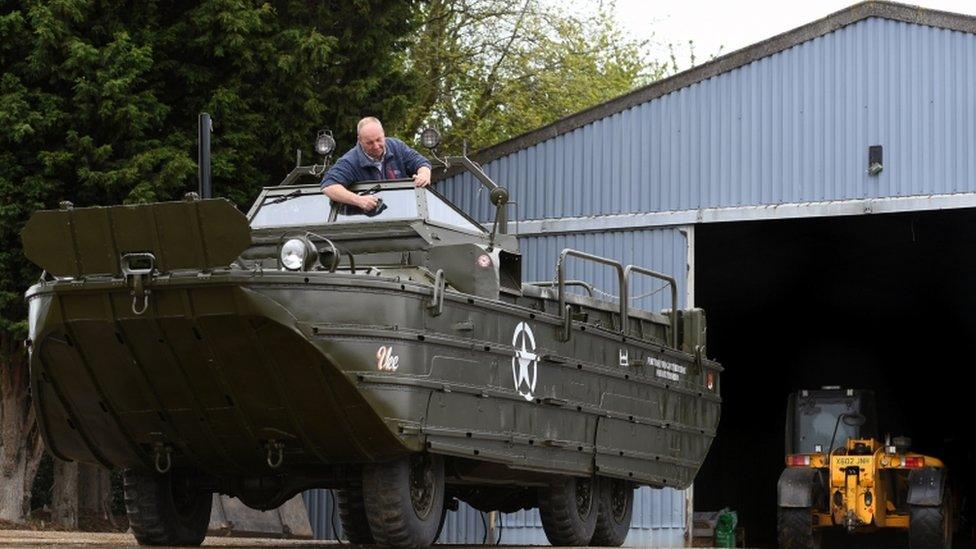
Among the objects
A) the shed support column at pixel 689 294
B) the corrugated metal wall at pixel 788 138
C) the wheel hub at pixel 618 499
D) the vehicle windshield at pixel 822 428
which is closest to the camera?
the wheel hub at pixel 618 499

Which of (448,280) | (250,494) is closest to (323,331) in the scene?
(448,280)

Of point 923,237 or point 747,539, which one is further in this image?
point 747,539

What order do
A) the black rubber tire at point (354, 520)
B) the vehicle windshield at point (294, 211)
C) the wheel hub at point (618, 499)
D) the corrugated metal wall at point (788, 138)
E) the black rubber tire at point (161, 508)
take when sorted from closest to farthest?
1. the black rubber tire at point (161, 508)
2. the vehicle windshield at point (294, 211)
3. the black rubber tire at point (354, 520)
4. the wheel hub at point (618, 499)
5. the corrugated metal wall at point (788, 138)

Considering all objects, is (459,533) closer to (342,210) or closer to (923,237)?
(923,237)

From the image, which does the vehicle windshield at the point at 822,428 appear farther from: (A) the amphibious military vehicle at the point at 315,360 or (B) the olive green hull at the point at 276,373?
(B) the olive green hull at the point at 276,373

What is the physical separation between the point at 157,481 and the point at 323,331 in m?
2.39

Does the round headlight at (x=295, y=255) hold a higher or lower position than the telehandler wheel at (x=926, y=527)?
higher

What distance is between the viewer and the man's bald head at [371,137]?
40.2 ft

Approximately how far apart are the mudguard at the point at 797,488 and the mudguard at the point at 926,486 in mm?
1127

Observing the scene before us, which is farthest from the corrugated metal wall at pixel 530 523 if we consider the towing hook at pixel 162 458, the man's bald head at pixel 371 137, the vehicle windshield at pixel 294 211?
the towing hook at pixel 162 458

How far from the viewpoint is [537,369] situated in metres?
11.9

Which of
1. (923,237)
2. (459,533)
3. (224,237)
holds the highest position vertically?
(923,237)

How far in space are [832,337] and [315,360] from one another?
23473 mm

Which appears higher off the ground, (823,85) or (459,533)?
(823,85)
